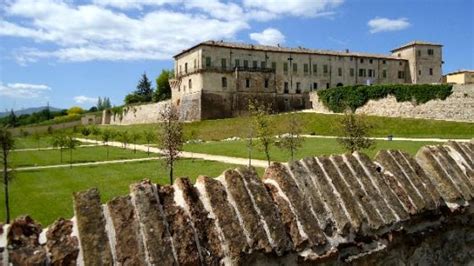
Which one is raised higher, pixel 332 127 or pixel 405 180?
pixel 332 127

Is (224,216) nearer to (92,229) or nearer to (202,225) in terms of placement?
(202,225)

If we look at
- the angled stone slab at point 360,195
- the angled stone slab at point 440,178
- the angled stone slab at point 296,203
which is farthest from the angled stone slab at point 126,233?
the angled stone slab at point 440,178

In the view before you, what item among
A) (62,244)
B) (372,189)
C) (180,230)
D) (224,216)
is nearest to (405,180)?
(372,189)

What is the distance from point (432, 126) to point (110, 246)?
2003 inches

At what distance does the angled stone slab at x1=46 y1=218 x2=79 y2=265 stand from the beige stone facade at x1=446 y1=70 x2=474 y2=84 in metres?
87.8

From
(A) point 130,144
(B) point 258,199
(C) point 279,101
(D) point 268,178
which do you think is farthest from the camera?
(C) point 279,101

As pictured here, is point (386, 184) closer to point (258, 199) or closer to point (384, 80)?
point (258, 199)

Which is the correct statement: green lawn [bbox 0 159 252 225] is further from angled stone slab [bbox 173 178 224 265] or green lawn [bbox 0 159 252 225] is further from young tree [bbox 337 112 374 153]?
angled stone slab [bbox 173 178 224 265]

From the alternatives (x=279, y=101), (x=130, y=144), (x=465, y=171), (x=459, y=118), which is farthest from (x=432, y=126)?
(x=465, y=171)

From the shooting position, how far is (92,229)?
2359 mm

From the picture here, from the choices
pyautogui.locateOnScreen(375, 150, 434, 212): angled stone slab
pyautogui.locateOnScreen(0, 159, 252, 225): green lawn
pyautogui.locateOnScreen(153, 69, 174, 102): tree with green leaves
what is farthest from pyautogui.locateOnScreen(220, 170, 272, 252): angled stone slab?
pyautogui.locateOnScreen(153, 69, 174, 102): tree with green leaves

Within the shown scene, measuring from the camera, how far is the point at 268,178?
307 centimetres

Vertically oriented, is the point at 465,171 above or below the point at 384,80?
below

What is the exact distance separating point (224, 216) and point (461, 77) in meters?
92.0
